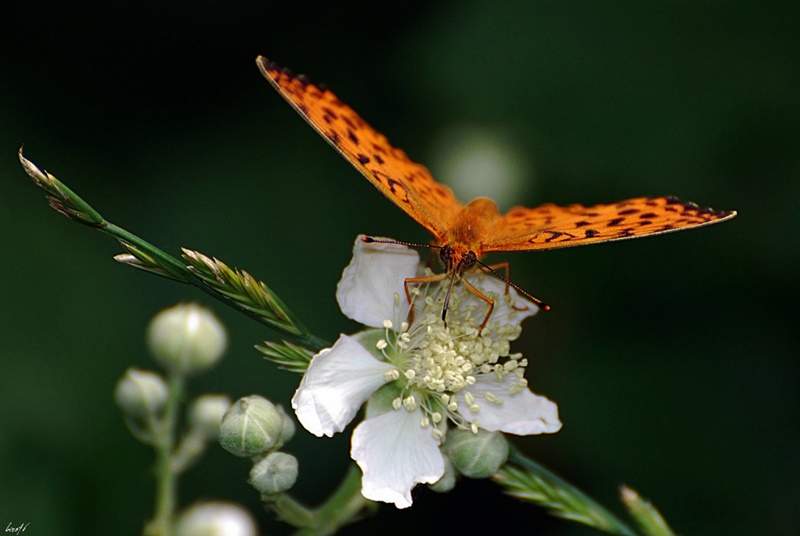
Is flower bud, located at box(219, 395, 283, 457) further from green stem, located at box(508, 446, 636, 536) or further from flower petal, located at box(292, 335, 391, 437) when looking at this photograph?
green stem, located at box(508, 446, 636, 536)

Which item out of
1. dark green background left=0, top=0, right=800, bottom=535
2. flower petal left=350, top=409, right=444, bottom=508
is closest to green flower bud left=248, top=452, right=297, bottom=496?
flower petal left=350, top=409, right=444, bottom=508

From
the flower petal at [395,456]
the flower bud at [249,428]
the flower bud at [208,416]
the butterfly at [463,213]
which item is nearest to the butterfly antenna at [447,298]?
the butterfly at [463,213]

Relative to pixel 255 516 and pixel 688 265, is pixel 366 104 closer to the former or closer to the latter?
pixel 688 265

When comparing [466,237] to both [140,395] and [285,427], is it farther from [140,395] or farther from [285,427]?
[140,395]

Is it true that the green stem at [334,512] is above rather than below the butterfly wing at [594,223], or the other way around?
below

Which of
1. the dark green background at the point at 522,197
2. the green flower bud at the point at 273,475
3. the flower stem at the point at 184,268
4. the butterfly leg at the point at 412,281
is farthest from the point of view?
the dark green background at the point at 522,197

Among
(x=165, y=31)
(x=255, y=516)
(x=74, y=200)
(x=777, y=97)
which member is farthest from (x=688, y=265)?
(x=74, y=200)

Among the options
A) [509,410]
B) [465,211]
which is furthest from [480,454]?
[465,211]

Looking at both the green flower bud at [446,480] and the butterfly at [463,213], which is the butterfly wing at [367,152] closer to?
the butterfly at [463,213]
